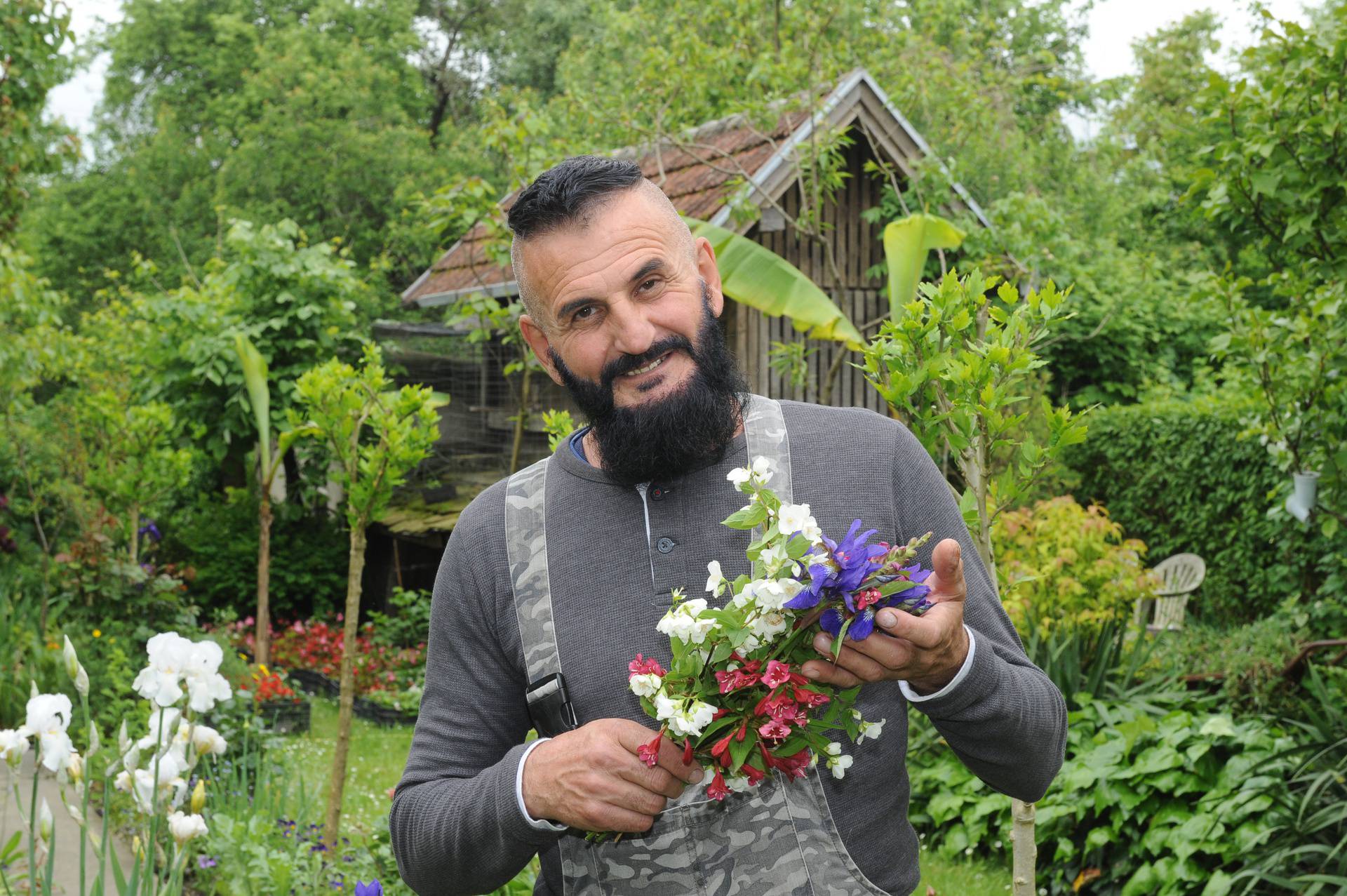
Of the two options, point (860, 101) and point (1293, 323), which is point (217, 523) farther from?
point (1293, 323)

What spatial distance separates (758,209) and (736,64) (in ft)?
18.8

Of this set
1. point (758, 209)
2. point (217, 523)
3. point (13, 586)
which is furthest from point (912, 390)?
point (217, 523)

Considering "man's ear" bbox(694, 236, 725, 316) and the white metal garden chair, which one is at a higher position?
"man's ear" bbox(694, 236, 725, 316)

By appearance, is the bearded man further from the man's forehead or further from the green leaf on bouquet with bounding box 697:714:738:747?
the green leaf on bouquet with bounding box 697:714:738:747

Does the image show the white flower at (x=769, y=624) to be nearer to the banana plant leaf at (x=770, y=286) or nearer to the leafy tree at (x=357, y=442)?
the leafy tree at (x=357, y=442)

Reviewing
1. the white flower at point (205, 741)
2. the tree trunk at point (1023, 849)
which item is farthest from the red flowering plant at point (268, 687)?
the tree trunk at point (1023, 849)

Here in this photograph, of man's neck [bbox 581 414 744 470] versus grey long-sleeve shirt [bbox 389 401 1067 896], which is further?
man's neck [bbox 581 414 744 470]

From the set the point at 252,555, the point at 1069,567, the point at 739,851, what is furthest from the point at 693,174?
the point at 739,851

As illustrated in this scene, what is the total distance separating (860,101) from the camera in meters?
9.04

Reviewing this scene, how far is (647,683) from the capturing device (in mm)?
1471

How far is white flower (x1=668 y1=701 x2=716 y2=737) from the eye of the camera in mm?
1429

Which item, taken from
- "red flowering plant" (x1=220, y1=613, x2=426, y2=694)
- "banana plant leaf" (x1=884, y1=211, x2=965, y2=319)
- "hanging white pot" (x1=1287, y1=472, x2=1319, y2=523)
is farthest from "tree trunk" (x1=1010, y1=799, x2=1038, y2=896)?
"red flowering plant" (x1=220, y1=613, x2=426, y2=694)

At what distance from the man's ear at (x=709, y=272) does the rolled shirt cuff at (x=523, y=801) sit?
827mm

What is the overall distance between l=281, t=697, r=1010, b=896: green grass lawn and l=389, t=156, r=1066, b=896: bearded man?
196 cm
